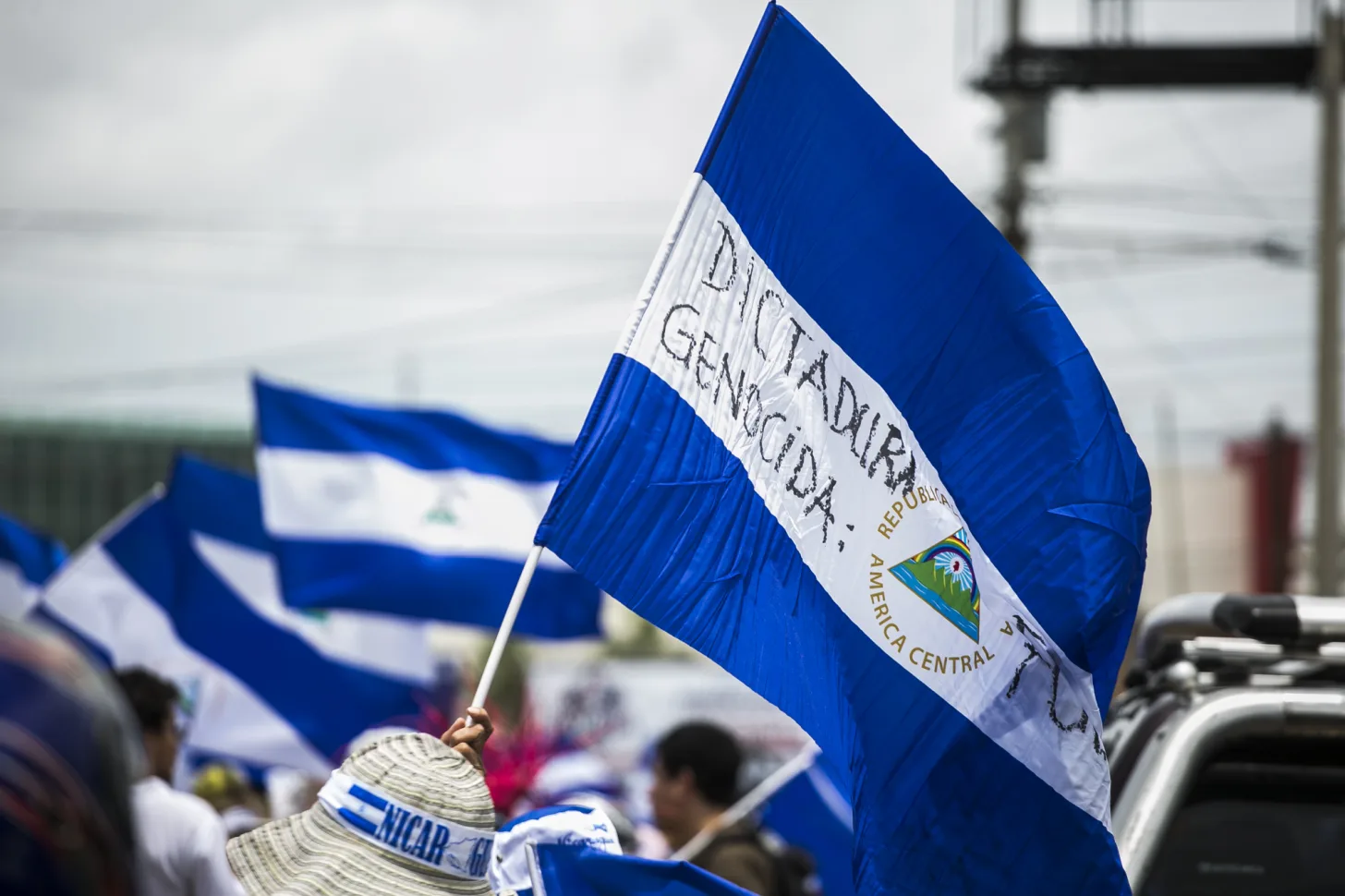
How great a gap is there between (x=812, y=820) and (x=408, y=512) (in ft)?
11.0

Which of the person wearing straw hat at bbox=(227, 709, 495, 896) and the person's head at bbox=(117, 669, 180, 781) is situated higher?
the person wearing straw hat at bbox=(227, 709, 495, 896)

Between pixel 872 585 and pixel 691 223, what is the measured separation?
2.65 feet

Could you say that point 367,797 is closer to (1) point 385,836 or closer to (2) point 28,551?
(1) point 385,836

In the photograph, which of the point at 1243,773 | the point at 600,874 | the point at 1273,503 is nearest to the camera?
the point at 600,874

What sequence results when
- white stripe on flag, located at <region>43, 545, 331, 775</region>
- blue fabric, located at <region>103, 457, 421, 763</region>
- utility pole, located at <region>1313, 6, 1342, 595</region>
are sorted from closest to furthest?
white stripe on flag, located at <region>43, 545, 331, 775</region>
blue fabric, located at <region>103, 457, 421, 763</region>
utility pole, located at <region>1313, 6, 1342, 595</region>

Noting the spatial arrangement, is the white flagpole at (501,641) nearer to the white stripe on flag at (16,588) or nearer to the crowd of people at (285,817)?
the crowd of people at (285,817)

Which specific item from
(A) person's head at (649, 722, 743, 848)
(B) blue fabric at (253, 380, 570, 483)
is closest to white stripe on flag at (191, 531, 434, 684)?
(B) blue fabric at (253, 380, 570, 483)

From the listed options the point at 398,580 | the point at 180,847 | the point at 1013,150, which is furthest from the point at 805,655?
the point at 1013,150

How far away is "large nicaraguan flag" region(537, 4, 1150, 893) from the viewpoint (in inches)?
120

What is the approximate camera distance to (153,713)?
5.32 m

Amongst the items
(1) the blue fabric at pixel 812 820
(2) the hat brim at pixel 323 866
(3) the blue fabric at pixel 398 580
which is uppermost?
(3) the blue fabric at pixel 398 580

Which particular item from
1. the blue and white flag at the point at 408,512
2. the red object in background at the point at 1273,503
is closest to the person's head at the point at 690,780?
the blue and white flag at the point at 408,512

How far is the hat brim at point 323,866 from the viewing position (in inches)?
91.7

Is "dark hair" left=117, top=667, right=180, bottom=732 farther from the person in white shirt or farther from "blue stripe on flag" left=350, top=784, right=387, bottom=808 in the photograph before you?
"blue stripe on flag" left=350, top=784, right=387, bottom=808
